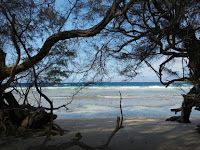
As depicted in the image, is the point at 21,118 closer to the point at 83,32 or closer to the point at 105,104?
the point at 83,32

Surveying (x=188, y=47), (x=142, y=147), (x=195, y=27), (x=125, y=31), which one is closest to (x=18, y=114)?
(x=142, y=147)

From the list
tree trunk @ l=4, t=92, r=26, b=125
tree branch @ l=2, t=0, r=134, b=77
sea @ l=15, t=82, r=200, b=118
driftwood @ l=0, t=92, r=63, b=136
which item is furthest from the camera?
sea @ l=15, t=82, r=200, b=118

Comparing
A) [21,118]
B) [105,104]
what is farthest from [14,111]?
[105,104]

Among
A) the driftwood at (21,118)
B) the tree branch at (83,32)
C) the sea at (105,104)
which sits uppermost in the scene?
the tree branch at (83,32)

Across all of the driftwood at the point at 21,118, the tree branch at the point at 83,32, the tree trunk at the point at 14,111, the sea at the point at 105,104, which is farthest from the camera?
the sea at the point at 105,104

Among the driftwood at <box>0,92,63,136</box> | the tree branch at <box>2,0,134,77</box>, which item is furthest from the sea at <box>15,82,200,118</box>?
the tree branch at <box>2,0,134,77</box>

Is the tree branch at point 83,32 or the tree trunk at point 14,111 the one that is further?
the tree trunk at point 14,111

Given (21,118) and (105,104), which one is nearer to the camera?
(21,118)

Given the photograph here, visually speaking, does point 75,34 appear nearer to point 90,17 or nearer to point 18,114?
point 90,17

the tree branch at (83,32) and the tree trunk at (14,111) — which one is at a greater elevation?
the tree branch at (83,32)

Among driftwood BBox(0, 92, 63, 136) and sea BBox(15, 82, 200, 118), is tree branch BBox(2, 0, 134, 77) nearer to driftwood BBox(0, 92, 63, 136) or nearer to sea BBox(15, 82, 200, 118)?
sea BBox(15, 82, 200, 118)

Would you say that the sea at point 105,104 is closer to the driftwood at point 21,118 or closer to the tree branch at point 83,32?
the driftwood at point 21,118

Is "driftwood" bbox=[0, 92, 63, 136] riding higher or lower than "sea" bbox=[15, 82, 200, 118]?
higher

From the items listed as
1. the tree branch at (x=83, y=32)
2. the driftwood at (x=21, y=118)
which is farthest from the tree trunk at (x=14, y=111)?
the tree branch at (x=83, y=32)
